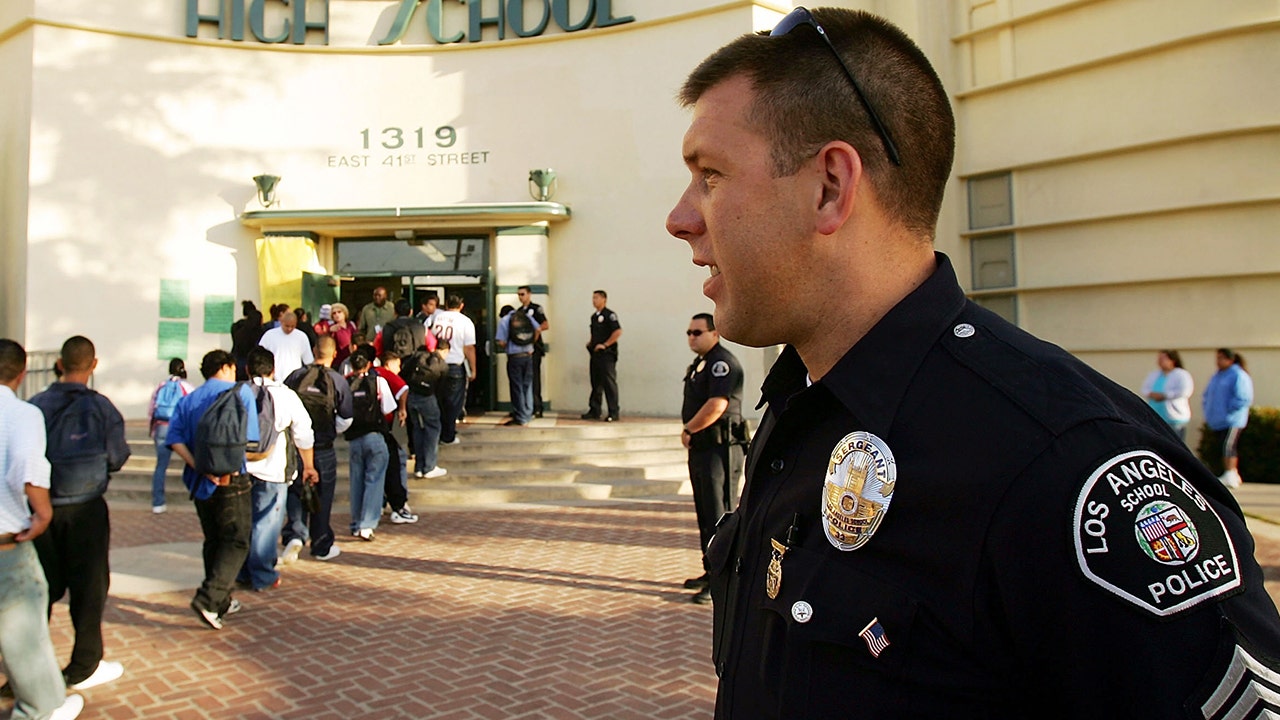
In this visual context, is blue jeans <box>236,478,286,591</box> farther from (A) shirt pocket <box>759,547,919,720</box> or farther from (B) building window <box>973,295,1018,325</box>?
(B) building window <box>973,295,1018,325</box>

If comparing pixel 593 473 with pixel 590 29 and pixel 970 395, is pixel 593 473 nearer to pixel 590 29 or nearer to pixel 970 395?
pixel 590 29

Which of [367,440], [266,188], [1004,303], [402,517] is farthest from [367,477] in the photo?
[1004,303]

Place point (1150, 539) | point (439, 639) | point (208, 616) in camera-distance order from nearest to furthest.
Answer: point (1150, 539)
point (439, 639)
point (208, 616)

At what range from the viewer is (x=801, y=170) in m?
1.39

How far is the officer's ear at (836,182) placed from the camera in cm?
136

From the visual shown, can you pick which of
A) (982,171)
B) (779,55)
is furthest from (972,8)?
(779,55)

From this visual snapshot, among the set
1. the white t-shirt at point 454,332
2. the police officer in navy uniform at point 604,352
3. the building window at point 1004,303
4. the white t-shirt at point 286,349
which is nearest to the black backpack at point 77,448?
the white t-shirt at point 286,349

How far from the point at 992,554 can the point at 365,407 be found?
27.4ft

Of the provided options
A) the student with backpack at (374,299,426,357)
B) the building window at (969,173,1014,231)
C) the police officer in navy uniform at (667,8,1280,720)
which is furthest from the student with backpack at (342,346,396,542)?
the building window at (969,173,1014,231)

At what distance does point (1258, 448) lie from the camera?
473 inches

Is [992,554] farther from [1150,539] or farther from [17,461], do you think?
[17,461]

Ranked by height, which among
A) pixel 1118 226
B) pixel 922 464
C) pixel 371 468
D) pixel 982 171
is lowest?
pixel 371 468

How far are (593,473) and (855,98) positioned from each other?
35.5 ft

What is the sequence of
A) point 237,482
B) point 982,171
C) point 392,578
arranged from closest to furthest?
point 237,482
point 392,578
point 982,171
